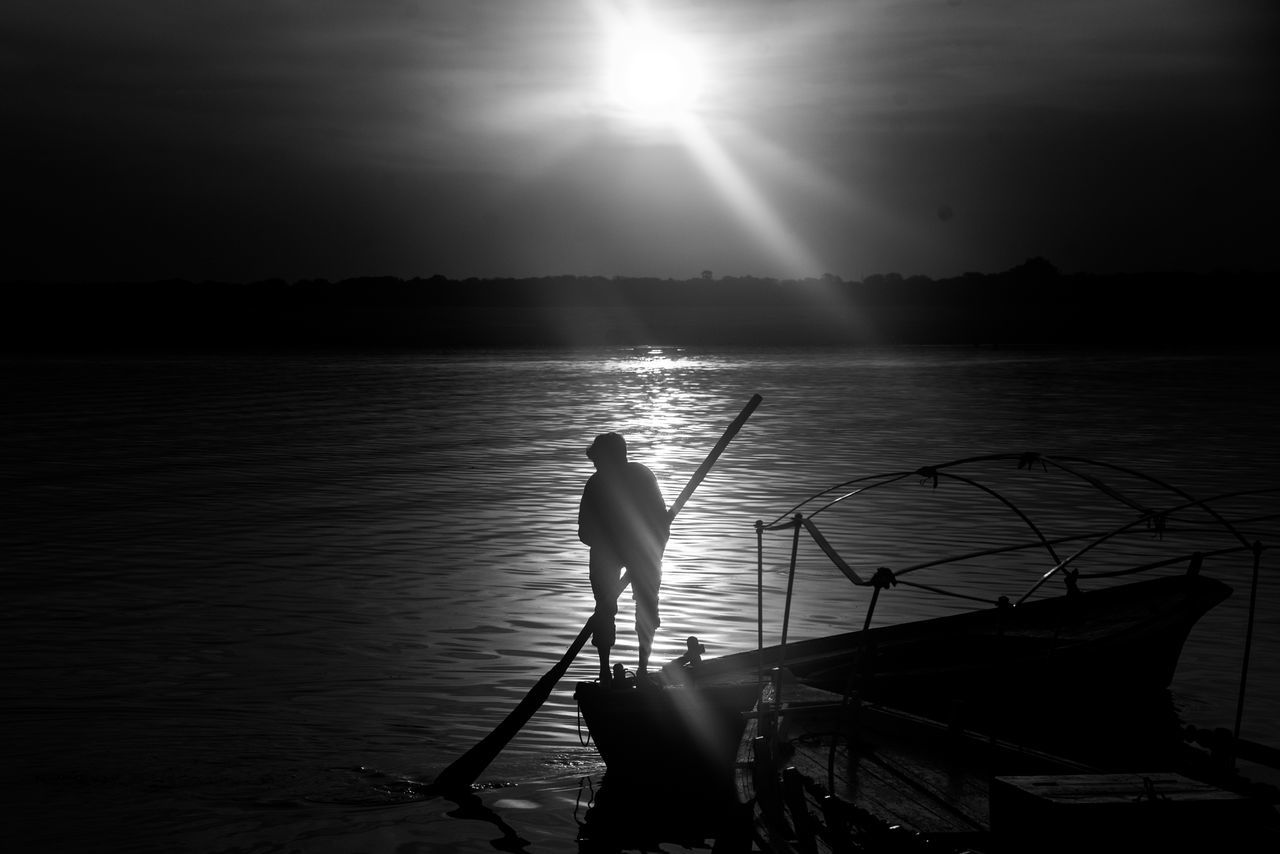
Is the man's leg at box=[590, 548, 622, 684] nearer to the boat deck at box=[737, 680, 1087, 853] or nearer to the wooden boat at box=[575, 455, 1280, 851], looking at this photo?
the wooden boat at box=[575, 455, 1280, 851]

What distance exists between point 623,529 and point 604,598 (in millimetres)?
640

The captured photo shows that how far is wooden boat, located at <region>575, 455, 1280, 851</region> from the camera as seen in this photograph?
8.87m

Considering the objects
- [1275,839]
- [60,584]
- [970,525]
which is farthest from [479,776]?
[970,525]

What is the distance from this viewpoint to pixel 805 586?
17.8 meters

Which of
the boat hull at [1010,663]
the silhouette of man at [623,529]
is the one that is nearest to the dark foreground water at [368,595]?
the boat hull at [1010,663]

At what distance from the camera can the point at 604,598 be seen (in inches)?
454

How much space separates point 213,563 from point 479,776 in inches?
395

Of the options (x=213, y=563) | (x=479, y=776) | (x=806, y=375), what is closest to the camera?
(x=479, y=776)

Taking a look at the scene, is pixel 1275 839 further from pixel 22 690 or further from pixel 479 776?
pixel 22 690

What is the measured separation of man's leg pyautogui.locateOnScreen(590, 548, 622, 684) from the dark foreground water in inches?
40.1

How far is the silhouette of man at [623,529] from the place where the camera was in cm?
1133

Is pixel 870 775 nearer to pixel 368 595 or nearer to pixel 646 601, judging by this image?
pixel 646 601

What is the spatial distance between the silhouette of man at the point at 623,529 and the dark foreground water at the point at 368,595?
3.81 ft

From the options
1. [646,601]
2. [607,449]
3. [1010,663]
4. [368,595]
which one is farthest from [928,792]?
[368,595]
